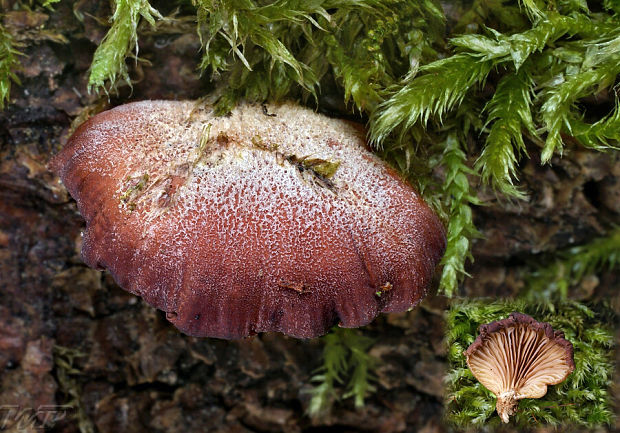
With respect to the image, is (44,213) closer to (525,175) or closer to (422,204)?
(422,204)

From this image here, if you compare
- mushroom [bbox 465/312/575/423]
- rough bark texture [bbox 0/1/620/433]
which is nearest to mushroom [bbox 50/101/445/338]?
mushroom [bbox 465/312/575/423]

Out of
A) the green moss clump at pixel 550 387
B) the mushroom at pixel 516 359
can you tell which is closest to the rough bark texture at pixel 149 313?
the green moss clump at pixel 550 387

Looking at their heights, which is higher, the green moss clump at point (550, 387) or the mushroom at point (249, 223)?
the mushroom at point (249, 223)

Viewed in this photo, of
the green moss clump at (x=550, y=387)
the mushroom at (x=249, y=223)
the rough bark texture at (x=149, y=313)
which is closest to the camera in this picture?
the mushroom at (x=249, y=223)

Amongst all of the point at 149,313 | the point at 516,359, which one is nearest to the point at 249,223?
the point at 516,359

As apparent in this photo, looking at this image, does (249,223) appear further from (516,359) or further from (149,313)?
(149,313)

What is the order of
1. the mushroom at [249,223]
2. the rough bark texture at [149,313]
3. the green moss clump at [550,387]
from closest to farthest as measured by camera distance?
the mushroom at [249,223], the green moss clump at [550,387], the rough bark texture at [149,313]

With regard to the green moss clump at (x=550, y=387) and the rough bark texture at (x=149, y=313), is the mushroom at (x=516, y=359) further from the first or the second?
the rough bark texture at (x=149, y=313)
